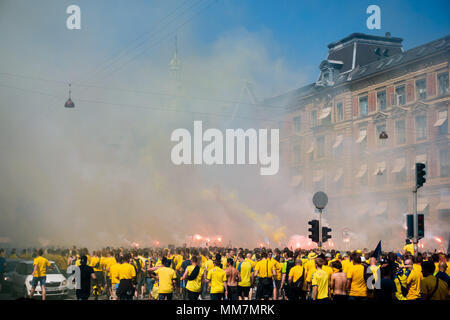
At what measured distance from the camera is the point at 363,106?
179 ft

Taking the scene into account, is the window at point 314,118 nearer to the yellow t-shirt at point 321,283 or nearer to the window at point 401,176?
the window at point 401,176

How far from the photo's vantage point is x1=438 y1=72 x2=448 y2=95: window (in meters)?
45.4

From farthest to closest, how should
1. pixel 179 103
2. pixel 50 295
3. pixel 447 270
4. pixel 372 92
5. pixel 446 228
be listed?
pixel 179 103 → pixel 372 92 → pixel 446 228 → pixel 50 295 → pixel 447 270

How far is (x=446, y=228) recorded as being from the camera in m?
43.3

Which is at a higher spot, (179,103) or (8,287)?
(179,103)

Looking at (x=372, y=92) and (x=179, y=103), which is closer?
(x=372, y=92)

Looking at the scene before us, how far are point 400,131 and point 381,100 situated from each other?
369 cm

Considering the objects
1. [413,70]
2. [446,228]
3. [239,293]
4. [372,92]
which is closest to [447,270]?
[239,293]

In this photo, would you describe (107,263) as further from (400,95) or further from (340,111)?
(340,111)

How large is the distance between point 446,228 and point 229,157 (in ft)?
75.0

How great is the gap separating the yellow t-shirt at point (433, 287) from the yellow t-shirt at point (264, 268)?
8.07 m

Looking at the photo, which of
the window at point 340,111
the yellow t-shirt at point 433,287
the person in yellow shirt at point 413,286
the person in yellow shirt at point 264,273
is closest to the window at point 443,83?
the window at point 340,111

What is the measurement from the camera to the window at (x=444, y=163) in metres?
45.2

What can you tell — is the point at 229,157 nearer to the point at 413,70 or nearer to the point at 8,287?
the point at 413,70
